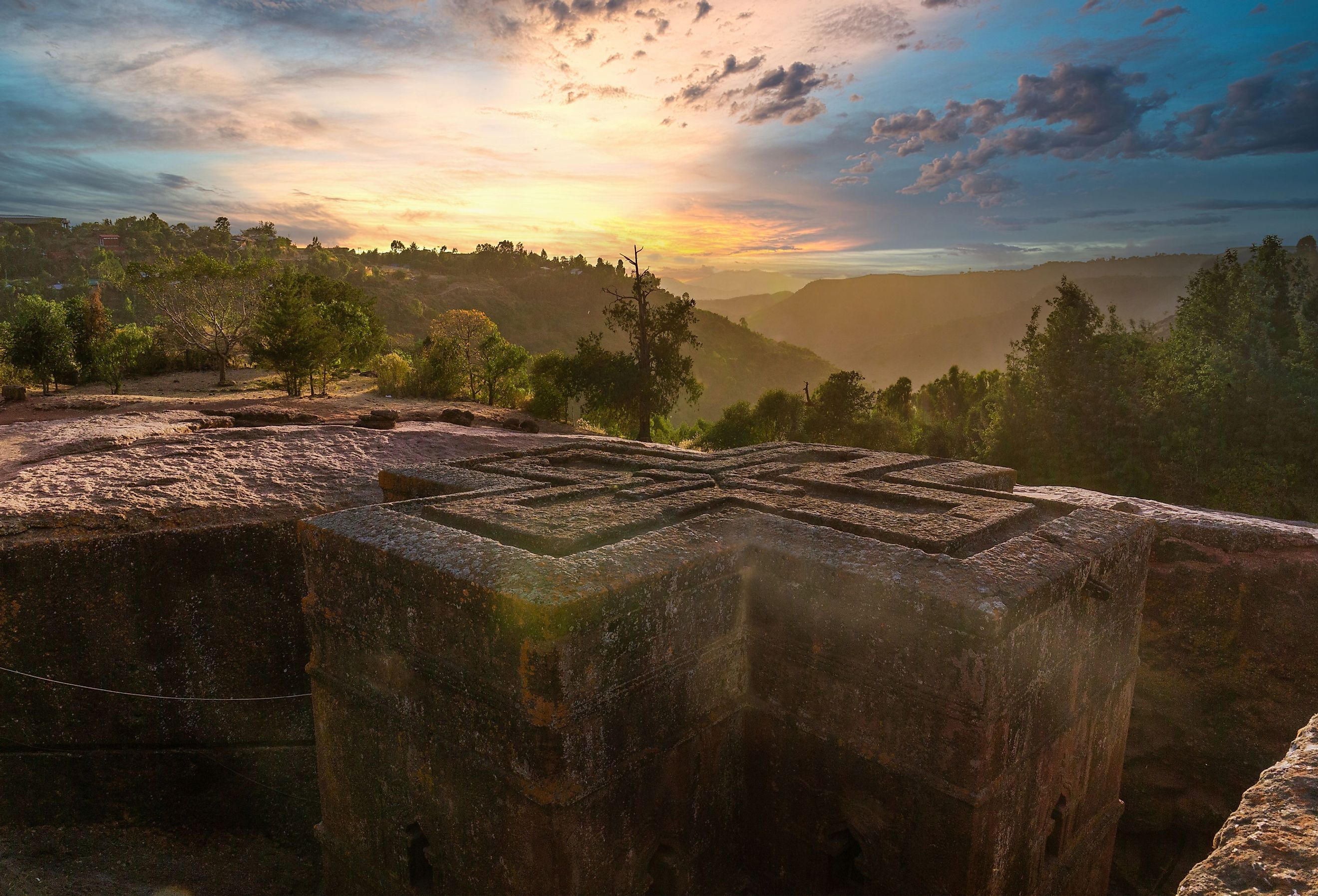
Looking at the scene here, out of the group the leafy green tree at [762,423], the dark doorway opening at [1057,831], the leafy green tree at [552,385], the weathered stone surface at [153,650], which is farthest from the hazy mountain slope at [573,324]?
the dark doorway opening at [1057,831]

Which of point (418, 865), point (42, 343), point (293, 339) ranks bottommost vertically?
point (418, 865)

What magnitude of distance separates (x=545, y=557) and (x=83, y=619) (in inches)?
144

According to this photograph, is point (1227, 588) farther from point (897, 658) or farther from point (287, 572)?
point (287, 572)

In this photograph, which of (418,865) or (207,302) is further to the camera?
(207,302)

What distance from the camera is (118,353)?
923 inches

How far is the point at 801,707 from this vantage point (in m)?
3.80

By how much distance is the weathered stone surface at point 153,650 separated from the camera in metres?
4.96

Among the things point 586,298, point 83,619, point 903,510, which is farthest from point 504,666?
point 586,298

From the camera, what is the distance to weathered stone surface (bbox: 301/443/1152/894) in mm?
3193

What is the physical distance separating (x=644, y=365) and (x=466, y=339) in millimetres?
6006

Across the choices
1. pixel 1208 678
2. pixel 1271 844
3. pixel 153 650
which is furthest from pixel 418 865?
pixel 1208 678

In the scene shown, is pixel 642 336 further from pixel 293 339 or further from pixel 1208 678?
pixel 1208 678

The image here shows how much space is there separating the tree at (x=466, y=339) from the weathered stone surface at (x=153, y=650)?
61.1 ft

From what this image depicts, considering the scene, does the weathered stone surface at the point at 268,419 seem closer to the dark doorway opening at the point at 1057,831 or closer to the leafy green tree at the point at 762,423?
the dark doorway opening at the point at 1057,831
